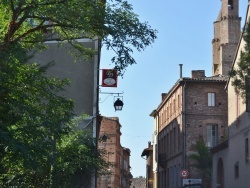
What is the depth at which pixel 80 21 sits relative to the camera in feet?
49.2

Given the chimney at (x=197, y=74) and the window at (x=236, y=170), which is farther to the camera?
the chimney at (x=197, y=74)

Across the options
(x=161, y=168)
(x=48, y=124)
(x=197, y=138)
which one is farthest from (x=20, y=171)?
(x=161, y=168)

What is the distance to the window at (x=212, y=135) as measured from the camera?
5333 centimetres

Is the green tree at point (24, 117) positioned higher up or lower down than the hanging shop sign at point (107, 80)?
lower down

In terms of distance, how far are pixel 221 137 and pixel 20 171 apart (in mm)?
37885

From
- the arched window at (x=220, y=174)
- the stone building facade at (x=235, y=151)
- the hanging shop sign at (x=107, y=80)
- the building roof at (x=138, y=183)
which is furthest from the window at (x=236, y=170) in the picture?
the building roof at (x=138, y=183)

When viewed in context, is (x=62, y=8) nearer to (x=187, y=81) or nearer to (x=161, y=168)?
(x=187, y=81)

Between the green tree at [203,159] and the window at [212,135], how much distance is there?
6.93 ft

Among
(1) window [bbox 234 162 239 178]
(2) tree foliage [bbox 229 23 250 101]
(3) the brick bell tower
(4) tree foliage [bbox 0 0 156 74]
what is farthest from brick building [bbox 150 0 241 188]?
(4) tree foliage [bbox 0 0 156 74]

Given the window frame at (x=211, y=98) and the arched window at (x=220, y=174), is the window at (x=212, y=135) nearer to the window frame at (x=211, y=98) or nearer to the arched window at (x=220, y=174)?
the window frame at (x=211, y=98)

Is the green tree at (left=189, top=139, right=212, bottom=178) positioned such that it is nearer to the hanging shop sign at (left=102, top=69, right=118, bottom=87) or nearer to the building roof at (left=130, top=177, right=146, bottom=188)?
the hanging shop sign at (left=102, top=69, right=118, bottom=87)

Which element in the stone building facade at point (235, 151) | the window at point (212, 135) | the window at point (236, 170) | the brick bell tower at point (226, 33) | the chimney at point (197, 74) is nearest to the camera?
the stone building facade at point (235, 151)

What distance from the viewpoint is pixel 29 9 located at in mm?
14578

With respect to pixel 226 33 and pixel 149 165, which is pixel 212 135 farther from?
pixel 226 33
